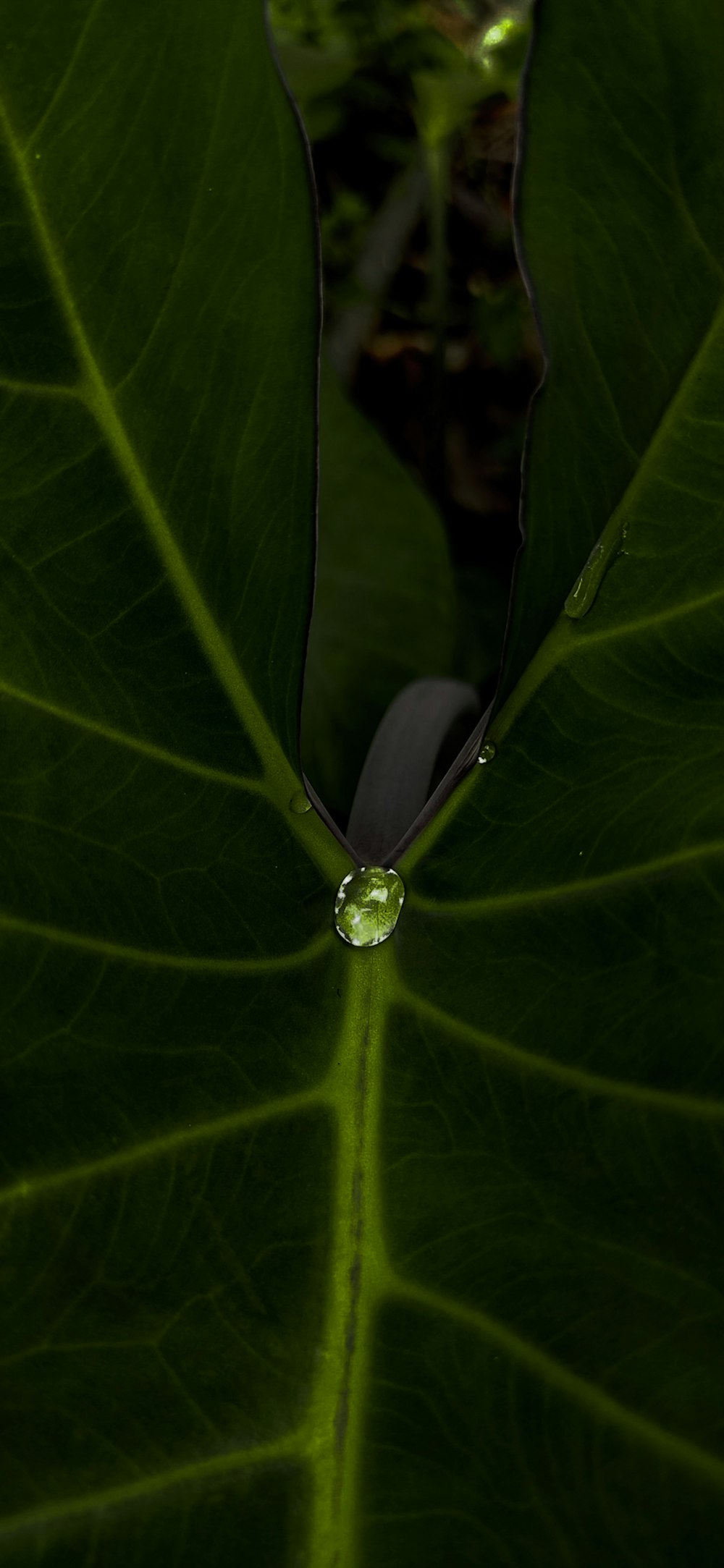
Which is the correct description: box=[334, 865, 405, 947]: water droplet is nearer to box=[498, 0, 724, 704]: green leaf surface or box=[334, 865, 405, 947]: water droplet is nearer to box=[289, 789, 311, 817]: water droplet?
box=[289, 789, 311, 817]: water droplet

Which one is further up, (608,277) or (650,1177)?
(608,277)

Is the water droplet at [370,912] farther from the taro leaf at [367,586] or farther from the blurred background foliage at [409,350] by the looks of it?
the taro leaf at [367,586]

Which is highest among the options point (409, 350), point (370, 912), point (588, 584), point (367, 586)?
point (409, 350)

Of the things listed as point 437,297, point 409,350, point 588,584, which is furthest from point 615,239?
point 409,350

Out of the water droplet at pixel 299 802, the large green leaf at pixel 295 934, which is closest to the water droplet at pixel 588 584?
the large green leaf at pixel 295 934

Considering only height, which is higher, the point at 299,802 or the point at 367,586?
the point at 367,586

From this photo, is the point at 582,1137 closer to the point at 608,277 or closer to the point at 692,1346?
the point at 692,1346

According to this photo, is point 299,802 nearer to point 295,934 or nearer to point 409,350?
point 295,934

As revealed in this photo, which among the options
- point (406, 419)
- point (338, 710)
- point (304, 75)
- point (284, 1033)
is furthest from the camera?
point (406, 419)

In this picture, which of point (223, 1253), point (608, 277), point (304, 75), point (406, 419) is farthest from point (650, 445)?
point (406, 419)
